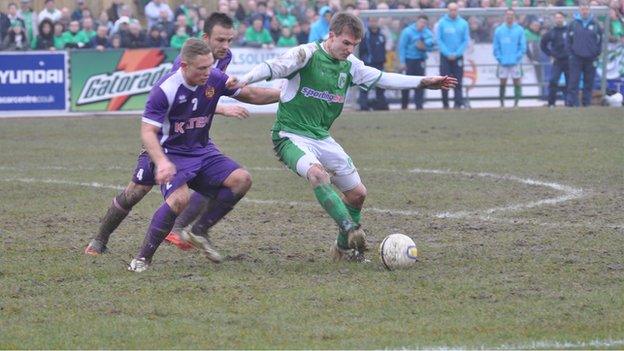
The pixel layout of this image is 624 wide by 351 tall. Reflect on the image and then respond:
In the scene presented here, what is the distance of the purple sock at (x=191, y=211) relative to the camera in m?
8.59

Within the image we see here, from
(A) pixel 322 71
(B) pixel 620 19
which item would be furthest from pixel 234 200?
(B) pixel 620 19

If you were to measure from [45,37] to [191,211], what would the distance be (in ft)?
49.6

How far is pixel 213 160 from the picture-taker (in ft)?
26.5

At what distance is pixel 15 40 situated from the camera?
22.7 meters

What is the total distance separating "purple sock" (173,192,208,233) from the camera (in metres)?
8.59

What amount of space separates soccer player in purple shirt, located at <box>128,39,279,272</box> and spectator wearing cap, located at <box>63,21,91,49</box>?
15546 millimetres

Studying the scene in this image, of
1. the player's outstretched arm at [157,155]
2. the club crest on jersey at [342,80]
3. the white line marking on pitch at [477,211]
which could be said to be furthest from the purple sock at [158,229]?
the white line marking on pitch at [477,211]

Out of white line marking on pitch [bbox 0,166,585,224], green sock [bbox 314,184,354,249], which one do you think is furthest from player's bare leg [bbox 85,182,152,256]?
white line marking on pitch [bbox 0,166,585,224]

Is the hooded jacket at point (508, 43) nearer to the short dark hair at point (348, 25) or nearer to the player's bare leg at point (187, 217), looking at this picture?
the player's bare leg at point (187, 217)

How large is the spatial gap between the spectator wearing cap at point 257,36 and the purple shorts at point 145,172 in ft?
52.2

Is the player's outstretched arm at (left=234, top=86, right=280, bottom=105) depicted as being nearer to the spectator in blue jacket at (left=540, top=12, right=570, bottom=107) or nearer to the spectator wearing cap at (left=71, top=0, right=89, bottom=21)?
the spectator in blue jacket at (left=540, top=12, right=570, bottom=107)

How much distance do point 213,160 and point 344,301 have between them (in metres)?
1.91

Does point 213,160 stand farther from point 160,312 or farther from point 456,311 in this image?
point 456,311

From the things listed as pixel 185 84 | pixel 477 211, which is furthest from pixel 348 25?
pixel 477 211
